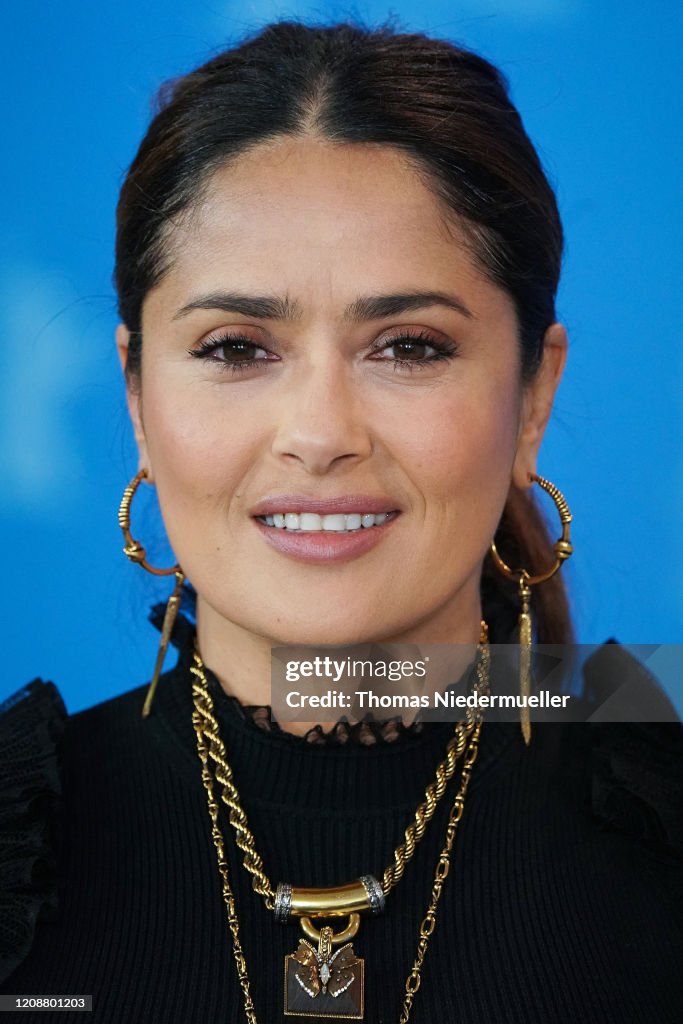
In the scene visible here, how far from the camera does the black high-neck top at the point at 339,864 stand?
1638 mm

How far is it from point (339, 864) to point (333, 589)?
37 cm

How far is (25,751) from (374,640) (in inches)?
20.6

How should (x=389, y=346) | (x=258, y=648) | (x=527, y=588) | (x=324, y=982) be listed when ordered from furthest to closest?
(x=527, y=588) < (x=258, y=648) < (x=389, y=346) < (x=324, y=982)

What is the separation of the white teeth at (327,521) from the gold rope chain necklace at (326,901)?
34cm

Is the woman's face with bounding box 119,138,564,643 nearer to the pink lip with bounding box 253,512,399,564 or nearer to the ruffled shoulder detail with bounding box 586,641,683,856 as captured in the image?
the pink lip with bounding box 253,512,399,564

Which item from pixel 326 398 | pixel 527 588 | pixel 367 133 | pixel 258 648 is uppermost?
pixel 367 133

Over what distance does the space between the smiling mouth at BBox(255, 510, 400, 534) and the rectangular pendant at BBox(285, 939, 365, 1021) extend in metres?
0.52

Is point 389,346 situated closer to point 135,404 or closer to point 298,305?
point 298,305

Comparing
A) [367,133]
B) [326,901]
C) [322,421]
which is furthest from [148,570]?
[367,133]

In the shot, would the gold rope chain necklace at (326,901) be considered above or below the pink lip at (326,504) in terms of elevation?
below

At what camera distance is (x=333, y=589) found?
172cm

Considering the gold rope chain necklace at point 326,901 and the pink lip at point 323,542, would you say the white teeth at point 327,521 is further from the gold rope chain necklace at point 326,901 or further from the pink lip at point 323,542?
the gold rope chain necklace at point 326,901

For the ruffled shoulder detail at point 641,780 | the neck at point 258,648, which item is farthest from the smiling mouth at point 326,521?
the ruffled shoulder detail at point 641,780

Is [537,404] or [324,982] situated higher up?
[537,404]
